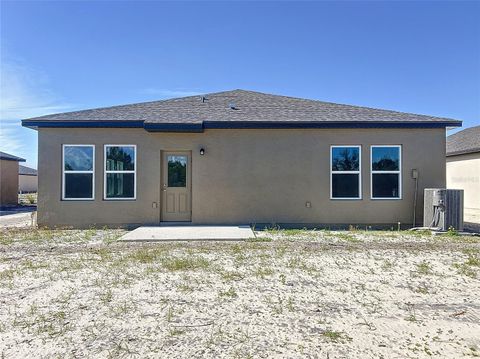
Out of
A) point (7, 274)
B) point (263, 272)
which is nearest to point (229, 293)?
point (263, 272)

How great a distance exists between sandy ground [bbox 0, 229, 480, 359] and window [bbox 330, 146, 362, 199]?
313cm

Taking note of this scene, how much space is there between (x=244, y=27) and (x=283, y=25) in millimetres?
1602

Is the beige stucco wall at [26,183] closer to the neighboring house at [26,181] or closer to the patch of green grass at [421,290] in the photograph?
the neighboring house at [26,181]

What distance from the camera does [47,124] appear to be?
9.66 metres

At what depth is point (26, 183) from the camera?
3500cm

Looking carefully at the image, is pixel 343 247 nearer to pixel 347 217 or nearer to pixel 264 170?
pixel 347 217

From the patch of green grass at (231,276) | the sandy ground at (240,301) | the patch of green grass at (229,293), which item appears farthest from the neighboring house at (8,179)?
the patch of green grass at (229,293)

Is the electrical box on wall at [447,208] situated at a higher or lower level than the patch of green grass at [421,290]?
higher

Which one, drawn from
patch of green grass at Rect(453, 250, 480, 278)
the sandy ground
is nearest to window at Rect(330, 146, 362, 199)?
the sandy ground

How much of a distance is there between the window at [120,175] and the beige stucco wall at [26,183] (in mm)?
29368

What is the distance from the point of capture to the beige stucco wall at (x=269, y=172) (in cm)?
996

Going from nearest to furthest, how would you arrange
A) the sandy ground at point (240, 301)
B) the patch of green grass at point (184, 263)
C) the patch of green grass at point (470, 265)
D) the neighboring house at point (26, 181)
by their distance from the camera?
the sandy ground at point (240, 301)
the patch of green grass at point (470, 265)
the patch of green grass at point (184, 263)
the neighboring house at point (26, 181)

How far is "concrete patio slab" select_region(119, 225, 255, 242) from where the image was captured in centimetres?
788

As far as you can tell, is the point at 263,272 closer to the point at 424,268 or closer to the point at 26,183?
the point at 424,268
